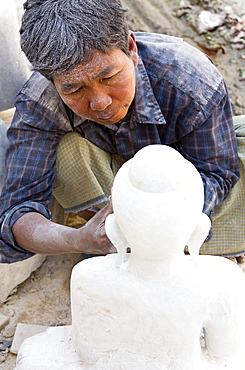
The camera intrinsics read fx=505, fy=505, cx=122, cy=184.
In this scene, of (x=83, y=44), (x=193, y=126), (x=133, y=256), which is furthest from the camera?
(x=193, y=126)

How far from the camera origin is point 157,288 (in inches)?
54.6

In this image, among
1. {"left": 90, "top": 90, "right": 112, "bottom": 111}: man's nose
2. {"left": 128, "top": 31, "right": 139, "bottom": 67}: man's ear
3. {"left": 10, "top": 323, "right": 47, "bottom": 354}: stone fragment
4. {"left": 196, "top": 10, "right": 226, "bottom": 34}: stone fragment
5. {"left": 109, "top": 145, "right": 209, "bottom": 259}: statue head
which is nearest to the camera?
{"left": 109, "top": 145, "right": 209, "bottom": 259}: statue head

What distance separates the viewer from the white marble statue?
47.9 inches

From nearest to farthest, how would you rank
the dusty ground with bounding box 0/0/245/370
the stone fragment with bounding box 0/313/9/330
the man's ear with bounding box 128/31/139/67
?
the man's ear with bounding box 128/31/139/67 < the stone fragment with bounding box 0/313/9/330 < the dusty ground with bounding box 0/0/245/370

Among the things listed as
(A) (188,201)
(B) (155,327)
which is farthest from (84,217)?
(A) (188,201)

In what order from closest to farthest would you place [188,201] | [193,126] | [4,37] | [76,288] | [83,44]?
1. [188,201]
2. [76,288]
3. [83,44]
4. [193,126]
5. [4,37]

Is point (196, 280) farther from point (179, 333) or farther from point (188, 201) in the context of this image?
point (188, 201)

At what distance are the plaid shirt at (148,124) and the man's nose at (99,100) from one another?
303 millimetres

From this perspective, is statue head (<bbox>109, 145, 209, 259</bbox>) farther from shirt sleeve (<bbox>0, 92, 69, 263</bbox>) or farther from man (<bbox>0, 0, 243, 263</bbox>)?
shirt sleeve (<bbox>0, 92, 69, 263</bbox>)

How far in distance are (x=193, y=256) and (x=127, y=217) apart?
27 cm

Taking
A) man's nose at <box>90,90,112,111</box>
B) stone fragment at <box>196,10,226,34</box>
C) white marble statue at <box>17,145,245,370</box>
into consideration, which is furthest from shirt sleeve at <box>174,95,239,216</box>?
stone fragment at <box>196,10,226,34</box>

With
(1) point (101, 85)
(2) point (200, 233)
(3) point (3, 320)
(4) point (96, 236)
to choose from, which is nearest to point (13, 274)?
(3) point (3, 320)

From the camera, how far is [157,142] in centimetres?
226

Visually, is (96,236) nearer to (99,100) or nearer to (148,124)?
(99,100)
